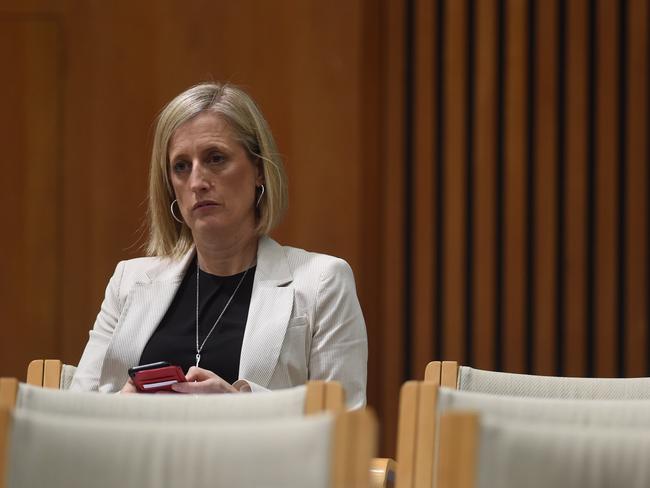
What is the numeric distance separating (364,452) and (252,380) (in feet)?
5.23

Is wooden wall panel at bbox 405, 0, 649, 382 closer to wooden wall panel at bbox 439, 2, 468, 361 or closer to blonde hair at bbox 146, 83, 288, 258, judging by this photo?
wooden wall panel at bbox 439, 2, 468, 361

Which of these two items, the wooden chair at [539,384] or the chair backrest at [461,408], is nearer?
the chair backrest at [461,408]

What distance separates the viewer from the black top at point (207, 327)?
128 inches

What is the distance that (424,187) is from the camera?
212 inches

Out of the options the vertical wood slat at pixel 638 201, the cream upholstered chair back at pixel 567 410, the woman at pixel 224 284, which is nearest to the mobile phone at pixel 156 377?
the woman at pixel 224 284

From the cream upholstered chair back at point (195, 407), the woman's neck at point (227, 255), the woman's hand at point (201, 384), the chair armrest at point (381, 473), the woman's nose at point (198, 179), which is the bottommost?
the chair armrest at point (381, 473)

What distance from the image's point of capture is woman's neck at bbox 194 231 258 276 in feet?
11.3

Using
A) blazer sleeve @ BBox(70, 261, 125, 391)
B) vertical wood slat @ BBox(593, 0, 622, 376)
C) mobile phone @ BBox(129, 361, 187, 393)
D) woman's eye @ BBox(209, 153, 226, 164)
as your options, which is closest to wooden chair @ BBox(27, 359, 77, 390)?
blazer sleeve @ BBox(70, 261, 125, 391)

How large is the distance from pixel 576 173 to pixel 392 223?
0.88m

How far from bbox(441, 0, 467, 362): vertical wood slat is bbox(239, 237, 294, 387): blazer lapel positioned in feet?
6.64

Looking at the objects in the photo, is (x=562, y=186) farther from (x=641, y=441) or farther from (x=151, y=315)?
(x=641, y=441)

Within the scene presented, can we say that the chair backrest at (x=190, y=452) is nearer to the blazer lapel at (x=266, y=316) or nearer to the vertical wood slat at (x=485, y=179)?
the blazer lapel at (x=266, y=316)

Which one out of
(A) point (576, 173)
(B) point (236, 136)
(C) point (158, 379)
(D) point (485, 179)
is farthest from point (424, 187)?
(C) point (158, 379)

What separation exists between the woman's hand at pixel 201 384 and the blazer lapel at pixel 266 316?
0.24 metres
